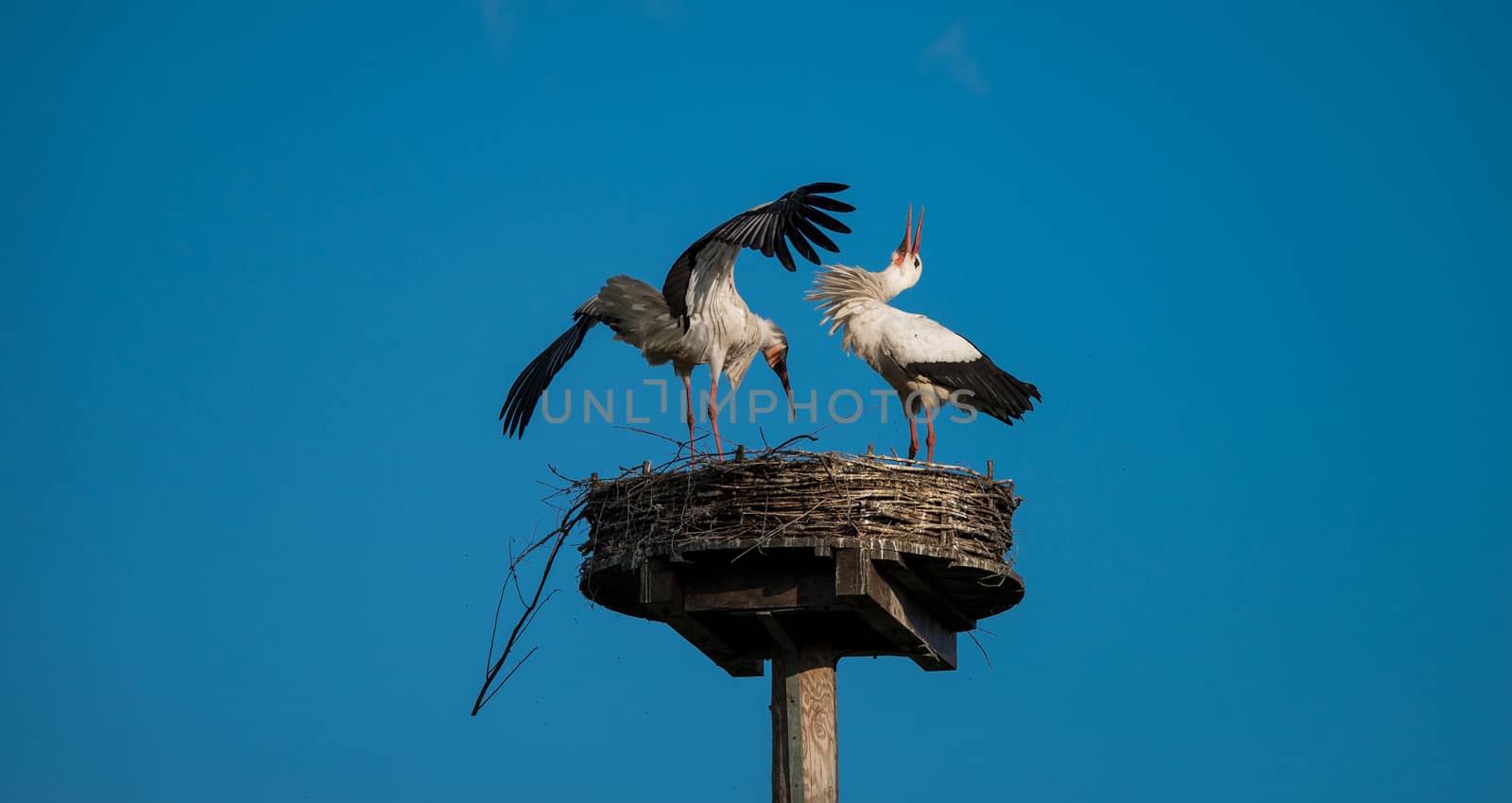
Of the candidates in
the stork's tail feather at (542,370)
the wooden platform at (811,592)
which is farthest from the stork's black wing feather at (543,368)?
the wooden platform at (811,592)

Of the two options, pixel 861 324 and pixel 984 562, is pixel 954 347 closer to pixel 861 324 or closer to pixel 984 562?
pixel 861 324

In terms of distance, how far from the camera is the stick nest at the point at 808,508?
23.4 feet

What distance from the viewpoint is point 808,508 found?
23.6ft

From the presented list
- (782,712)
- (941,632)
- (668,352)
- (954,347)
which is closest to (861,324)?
(954,347)

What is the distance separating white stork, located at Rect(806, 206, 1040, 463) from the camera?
942 centimetres

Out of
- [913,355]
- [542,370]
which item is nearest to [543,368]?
[542,370]

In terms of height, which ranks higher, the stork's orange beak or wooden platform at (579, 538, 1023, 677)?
the stork's orange beak

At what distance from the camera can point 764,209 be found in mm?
8438

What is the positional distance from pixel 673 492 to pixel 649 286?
2609 mm

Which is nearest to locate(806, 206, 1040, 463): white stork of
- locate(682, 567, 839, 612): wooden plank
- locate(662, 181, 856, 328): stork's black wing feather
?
locate(662, 181, 856, 328): stork's black wing feather

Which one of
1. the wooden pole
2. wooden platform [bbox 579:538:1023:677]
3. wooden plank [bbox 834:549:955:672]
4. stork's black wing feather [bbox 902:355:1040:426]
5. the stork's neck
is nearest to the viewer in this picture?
wooden plank [bbox 834:549:955:672]

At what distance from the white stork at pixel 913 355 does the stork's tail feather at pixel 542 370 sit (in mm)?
1479

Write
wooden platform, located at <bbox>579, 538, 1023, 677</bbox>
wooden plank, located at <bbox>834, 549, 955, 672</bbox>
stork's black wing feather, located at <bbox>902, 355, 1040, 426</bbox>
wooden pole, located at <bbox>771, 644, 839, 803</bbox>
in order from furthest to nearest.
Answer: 1. stork's black wing feather, located at <bbox>902, 355, 1040, 426</bbox>
2. wooden pole, located at <bbox>771, 644, 839, 803</bbox>
3. wooden platform, located at <bbox>579, 538, 1023, 677</bbox>
4. wooden plank, located at <bbox>834, 549, 955, 672</bbox>

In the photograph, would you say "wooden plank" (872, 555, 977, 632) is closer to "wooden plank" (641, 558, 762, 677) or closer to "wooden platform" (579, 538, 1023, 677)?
"wooden platform" (579, 538, 1023, 677)
